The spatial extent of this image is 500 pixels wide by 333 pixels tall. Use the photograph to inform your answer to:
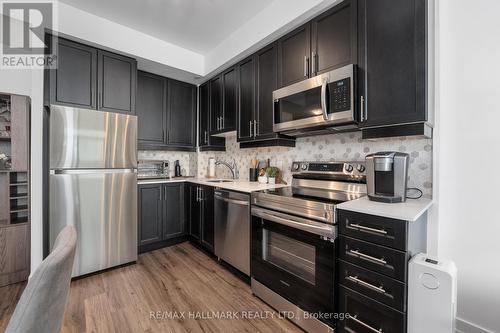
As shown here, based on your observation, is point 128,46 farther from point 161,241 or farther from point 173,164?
point 161,241

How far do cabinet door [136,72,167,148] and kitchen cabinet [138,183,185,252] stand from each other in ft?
2.28

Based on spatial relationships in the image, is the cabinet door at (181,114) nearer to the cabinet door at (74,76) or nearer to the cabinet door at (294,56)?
the cabinet door at (74,76)

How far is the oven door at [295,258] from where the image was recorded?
4.84 ft

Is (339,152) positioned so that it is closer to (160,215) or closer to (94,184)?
(160,215)

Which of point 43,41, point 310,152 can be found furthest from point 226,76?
point 43,41

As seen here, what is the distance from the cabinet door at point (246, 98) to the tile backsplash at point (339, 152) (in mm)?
404

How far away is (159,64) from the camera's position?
2.95 m

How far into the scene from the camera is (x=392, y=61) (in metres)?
1.50

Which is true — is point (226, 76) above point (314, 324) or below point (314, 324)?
above

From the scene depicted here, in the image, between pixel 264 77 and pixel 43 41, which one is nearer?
pixel 43 41

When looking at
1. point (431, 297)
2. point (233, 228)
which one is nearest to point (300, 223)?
point (431, 297)

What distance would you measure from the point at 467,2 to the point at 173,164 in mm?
3673

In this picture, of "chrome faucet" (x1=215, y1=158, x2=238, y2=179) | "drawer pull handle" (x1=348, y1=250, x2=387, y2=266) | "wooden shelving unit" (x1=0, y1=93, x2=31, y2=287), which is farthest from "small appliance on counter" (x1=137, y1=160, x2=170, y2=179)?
"drawer pull handle" (x1=348, y1=250, x2=387, y2=266)

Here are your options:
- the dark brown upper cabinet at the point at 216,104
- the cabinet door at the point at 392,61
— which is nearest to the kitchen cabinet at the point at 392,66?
the cabinet door at the point at 392,61
